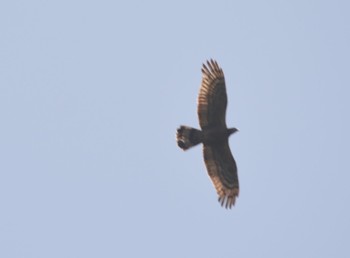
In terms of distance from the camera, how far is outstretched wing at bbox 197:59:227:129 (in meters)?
53.8

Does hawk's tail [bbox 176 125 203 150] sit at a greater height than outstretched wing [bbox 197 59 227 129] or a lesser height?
lesser

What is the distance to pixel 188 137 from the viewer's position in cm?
5381

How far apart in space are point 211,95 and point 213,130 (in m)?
1.15

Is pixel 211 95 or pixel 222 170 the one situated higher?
pixel 211 95

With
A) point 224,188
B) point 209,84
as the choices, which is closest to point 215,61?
point 209,84

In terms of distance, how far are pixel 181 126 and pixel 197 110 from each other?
736 millimetres

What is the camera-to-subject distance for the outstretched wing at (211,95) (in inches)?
2117

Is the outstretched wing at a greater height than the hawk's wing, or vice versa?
the outstretched wing

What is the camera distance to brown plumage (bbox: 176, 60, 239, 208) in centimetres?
5381

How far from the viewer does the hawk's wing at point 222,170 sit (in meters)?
54.4

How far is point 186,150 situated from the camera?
53.9m

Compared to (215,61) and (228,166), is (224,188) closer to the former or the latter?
(228,166)

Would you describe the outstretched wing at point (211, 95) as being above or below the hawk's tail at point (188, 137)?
above

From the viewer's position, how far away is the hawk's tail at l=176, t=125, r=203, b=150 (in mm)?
53812
